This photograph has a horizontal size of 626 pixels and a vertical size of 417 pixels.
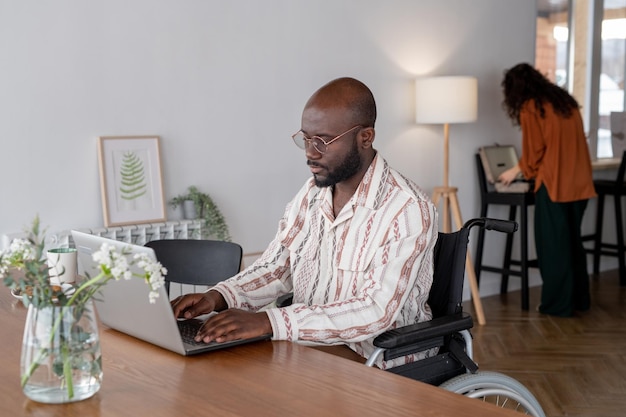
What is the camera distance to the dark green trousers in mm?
5895

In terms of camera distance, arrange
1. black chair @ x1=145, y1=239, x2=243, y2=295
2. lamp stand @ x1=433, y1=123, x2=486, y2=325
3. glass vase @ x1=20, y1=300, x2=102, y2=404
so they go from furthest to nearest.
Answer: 1. lamp stand @ x1=433, y1=123, x2=486, y2=325
2. black chair @ x1=145, y1=239, x2=243, y2=295
3. glass vase @ x1=20, y1=300, x2=102, y2=404

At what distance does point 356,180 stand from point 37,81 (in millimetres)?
2036

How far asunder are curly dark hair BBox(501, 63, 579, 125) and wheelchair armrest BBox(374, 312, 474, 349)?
362 centimetres

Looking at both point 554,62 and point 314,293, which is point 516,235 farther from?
point 314,293

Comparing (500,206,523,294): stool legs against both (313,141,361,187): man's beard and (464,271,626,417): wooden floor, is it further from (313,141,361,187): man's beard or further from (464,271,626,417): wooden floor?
(313,141,361,187): man's beard

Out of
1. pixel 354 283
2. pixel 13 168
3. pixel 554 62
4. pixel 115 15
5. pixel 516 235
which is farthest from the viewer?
pixel 554 62

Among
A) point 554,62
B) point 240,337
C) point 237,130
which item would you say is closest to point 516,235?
point 554,62

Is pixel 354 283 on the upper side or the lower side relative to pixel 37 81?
lower

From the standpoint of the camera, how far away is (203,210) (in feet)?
15.0

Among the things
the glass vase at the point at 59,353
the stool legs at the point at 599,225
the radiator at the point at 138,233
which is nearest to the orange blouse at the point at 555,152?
the stool legs at the point at 599,225

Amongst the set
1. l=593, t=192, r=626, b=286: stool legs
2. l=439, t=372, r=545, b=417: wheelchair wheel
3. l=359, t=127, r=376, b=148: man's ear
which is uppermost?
l=359, t=127, r=376, b=148: man's ear

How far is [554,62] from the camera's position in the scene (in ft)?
23.8

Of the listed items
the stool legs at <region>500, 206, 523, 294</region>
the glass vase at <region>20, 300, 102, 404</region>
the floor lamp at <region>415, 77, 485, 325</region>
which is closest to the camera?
the glass vase at <region>20, 300, 102, 404</region>

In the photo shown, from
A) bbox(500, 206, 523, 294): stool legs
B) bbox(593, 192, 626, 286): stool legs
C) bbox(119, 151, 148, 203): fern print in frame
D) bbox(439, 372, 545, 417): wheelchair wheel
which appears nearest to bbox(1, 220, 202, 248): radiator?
bbox(119, 151, 148, 203): fern print in frame
